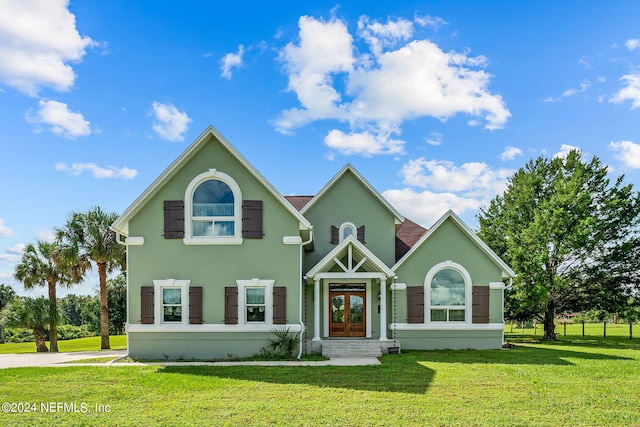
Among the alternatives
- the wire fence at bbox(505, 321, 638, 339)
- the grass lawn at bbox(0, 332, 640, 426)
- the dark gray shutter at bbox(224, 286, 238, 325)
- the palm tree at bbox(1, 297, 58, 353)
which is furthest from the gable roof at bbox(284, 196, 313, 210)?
the wire fence at bbox(505, 321, 638, 339)

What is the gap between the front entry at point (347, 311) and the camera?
19422 mm

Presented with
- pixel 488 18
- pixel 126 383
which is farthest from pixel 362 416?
pixel 488 18

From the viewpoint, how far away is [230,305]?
53.6ft

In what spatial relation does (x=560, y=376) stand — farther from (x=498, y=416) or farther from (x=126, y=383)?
(x=126, y=383)

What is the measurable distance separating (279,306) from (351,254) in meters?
3.42

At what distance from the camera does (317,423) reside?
8.00 meters

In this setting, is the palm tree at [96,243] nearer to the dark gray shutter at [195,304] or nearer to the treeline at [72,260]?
the treeline at [72,260]

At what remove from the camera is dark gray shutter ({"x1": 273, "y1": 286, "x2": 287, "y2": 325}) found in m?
16.2

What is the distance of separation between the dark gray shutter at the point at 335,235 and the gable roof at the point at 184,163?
4.12 metres

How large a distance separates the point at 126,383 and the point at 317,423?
19.0 ft

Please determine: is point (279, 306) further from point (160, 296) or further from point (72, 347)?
point (72, 347)

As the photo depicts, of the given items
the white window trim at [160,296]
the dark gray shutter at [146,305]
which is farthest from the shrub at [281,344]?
the dark gray shutter at [146,305]

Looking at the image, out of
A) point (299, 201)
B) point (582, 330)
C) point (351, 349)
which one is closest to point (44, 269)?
point (299, 201)

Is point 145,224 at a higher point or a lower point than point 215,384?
higher
